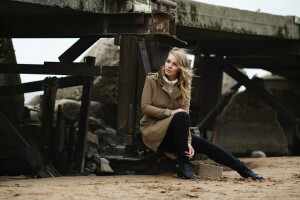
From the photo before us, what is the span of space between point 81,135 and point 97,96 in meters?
4.49

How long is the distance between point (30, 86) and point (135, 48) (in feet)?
9.51

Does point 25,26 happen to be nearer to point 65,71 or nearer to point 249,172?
point 65,71

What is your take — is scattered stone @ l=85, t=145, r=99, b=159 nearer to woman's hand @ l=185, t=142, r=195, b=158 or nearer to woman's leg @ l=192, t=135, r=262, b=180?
woman's leg @ l=192, t=135, r=262, b=180

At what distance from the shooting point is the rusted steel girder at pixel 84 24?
787cm

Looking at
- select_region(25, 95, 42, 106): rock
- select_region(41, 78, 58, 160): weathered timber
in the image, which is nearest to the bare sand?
select_region(41, 78, 58, 160): weathered timber

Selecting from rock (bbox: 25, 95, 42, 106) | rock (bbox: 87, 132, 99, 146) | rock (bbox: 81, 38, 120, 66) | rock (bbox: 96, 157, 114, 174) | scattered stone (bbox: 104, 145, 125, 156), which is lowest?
rock (bbox: 96, 157, 114, 174)

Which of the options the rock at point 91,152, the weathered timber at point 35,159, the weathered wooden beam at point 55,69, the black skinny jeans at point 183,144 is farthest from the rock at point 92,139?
the black skinny jeans at point 183,144

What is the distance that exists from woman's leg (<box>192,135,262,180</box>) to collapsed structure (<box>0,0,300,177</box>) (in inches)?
35.4

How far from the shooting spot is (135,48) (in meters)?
8.10

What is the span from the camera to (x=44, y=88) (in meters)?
10.1

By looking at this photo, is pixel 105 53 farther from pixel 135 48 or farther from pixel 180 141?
pixel 180 141

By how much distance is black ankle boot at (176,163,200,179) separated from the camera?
273 inches

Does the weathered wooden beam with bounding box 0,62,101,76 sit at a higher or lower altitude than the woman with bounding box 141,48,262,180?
higher

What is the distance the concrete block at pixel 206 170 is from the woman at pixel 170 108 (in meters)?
0.32
